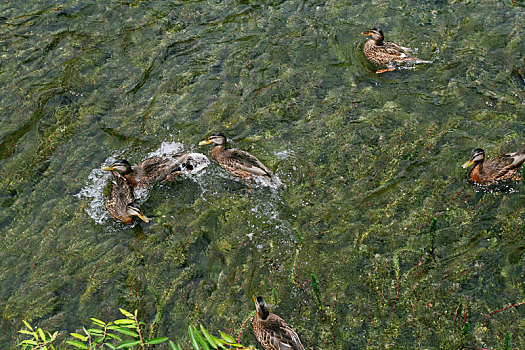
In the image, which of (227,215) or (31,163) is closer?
(227,215)

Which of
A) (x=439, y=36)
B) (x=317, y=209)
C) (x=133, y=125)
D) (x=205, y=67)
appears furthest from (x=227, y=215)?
(x=439, y=36)

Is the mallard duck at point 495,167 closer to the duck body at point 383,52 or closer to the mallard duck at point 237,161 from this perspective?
the duck body at point 383,52

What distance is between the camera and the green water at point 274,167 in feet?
17.8

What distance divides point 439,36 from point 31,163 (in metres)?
7.77

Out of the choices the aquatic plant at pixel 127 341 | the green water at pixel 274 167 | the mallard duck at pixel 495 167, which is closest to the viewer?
the aquatic plant at pixel 127 341

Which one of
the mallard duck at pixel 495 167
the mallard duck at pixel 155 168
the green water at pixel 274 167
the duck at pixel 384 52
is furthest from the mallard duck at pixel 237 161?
the duck at pixel 384 52

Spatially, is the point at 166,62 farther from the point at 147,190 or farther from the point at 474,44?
the point at 474,44

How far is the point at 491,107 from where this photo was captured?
7.31 m

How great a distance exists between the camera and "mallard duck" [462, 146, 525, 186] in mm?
6230

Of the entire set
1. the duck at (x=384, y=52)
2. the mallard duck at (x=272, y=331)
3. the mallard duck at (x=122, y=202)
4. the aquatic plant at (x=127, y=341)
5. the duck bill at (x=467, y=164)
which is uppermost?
the aquatic plant at (x=127, y=341)

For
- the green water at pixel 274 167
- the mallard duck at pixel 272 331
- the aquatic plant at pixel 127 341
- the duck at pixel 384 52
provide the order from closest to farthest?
the aquatic plant at pixel 127 341 < the mallard duck at pixel 272 331 < the green water at pixel 274 167 < the duck at pixel 384 52

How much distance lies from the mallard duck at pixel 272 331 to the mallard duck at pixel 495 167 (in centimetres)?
350

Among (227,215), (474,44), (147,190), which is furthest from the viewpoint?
(474,44)

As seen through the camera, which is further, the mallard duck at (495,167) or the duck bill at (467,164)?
the duck bill at (467,164)
